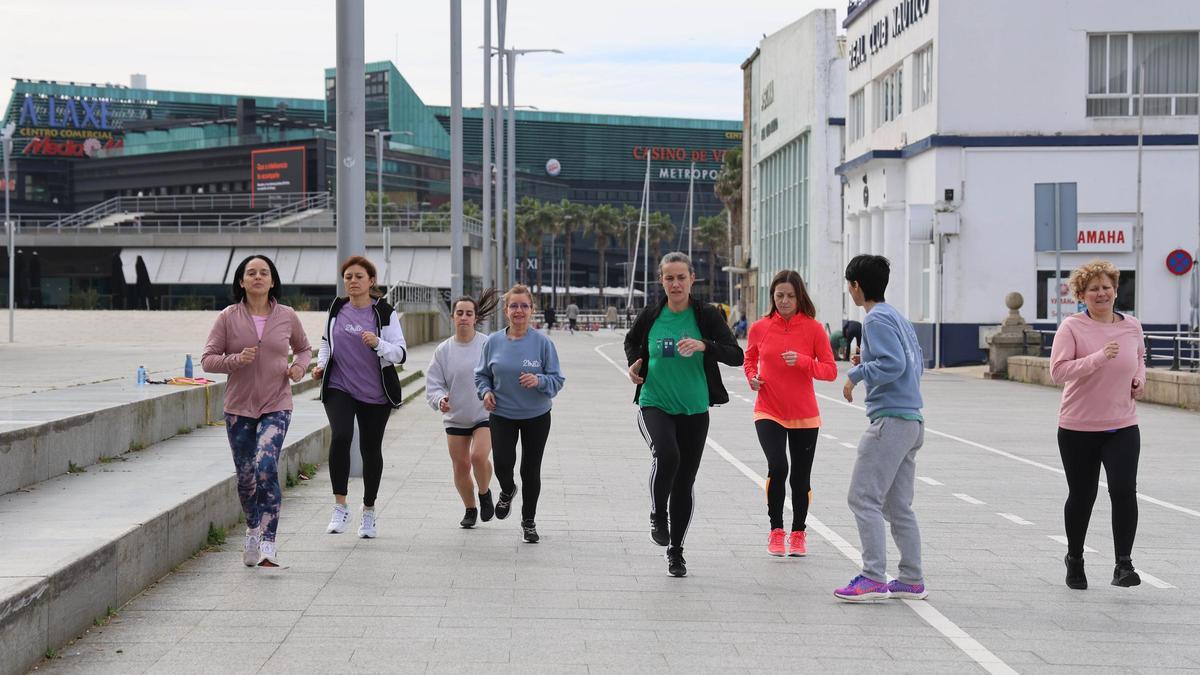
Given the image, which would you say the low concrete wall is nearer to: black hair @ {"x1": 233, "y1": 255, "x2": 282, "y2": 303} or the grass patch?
the grass patch

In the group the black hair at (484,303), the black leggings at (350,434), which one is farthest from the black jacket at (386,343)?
the black hair at (484,303)

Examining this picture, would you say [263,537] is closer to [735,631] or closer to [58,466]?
[58,466]

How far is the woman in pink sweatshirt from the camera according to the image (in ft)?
27.4

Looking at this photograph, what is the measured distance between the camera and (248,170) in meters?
121

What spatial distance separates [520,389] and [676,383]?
1480 millimetres

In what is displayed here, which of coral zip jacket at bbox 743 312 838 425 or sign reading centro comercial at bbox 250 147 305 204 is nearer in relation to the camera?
coral zip jacket at bbox 743 312 838 425

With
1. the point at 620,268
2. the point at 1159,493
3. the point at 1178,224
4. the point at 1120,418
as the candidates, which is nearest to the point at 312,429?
the point at 1159,493

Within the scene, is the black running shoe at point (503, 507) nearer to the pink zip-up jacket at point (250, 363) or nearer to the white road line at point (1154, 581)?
the pink zip-up jacket at point (250, 363)

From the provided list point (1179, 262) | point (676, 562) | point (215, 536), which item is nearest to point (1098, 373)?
point (676, 562)

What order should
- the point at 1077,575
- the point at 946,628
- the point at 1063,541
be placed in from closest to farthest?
the point at 946,628, the point at 1077,575, the point at 1063,541

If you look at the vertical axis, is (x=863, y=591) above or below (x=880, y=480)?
below

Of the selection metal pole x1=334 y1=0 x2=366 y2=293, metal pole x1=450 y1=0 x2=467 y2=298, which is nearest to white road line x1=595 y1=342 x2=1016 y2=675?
metal pole x1=334 y1=0 x2=366 y2=293

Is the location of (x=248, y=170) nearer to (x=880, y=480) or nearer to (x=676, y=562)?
(x=676, y=562)

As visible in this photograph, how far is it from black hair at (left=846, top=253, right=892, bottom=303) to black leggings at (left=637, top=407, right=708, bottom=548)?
4.20ft
